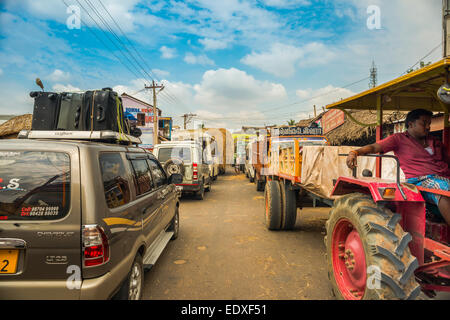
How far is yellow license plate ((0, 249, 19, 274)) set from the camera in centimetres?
193

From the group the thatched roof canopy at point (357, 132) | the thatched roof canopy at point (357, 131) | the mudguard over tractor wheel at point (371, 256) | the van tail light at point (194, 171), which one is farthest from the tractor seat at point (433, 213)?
the thatched roof canopy at point (357, 131)

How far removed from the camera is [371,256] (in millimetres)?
2035

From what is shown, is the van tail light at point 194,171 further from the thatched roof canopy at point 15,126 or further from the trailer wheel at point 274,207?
the thatched roof canopy at point 15,126

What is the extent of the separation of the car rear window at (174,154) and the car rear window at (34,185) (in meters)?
7.12

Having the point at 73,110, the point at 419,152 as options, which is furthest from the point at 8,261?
the point at 419,152

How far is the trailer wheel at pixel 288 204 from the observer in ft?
17.5

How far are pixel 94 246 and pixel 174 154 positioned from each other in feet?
24.5

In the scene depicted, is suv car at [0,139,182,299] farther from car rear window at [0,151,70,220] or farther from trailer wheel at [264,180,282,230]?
trailer wheel at [264,180,282,230]

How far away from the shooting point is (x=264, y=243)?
16.4 feet

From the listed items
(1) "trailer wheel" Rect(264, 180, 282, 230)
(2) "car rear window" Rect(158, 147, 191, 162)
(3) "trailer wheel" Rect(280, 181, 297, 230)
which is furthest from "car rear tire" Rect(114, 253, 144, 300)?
(2) "car rear window" Rect(158, 147, 191, 162)

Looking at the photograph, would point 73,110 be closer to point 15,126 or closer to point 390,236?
point 390,236

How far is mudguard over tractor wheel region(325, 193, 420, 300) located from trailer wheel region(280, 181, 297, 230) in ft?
8.37
